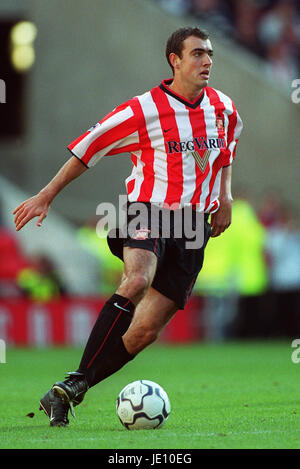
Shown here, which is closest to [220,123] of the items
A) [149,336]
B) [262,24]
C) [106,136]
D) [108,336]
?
[106,136]

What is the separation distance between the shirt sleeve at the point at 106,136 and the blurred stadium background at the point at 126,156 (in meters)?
8.13

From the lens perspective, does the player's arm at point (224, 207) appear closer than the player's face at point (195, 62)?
No

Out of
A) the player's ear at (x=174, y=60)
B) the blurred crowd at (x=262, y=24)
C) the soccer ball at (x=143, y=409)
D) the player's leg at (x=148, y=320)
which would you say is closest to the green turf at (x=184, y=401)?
the soccer ball at (x=143, y=409)

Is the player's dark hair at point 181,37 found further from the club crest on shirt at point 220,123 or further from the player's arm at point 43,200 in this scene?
the player's arm at point 43,200

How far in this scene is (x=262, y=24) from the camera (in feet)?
58.0

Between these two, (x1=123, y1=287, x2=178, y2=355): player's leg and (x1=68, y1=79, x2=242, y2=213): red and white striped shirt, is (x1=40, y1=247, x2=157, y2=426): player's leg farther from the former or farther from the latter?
(x1=68, y1=79, x2=242, y2=213): red and white striped shirt

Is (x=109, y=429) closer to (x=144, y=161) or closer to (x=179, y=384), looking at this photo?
(x=144, y=161)

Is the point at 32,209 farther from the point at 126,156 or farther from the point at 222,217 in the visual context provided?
the point at 126,156

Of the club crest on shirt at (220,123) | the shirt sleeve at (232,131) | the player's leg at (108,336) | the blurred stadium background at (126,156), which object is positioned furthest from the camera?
the blurred stadium background at (126,156)

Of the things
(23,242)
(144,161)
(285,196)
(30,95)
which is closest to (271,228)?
(285,196)

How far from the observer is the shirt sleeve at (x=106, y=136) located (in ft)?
19.5

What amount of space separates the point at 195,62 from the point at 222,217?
100cm

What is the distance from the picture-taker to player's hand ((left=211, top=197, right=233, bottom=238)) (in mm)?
6449

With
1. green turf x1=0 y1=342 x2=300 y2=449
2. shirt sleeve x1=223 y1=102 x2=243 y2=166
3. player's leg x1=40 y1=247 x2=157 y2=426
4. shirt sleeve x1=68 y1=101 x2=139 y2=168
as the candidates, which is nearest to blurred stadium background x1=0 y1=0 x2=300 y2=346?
green turf x1=0 y1=342 x2=300 y2=449
